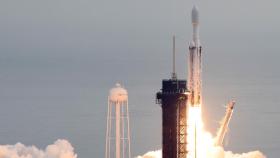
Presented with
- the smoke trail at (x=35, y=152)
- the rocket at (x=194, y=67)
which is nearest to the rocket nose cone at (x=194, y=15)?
the rocket at (x=194, y=67)

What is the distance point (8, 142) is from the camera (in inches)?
5276

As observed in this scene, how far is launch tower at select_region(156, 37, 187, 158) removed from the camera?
74875 millimetres

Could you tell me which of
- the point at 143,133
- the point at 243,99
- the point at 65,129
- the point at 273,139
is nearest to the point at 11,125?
the point at 65,129

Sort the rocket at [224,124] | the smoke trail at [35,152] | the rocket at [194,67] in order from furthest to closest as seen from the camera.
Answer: the smoke trail at [35,152]
the rocket at [224,124]
the rocket at [194,67]

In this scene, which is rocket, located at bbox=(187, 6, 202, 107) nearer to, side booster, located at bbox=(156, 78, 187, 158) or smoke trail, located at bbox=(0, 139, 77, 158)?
side booster, located at bbox=(156, 78, 187, 158)

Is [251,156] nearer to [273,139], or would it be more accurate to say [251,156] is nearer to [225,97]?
[273,139]

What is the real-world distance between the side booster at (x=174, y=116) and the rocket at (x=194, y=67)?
4.07 feet

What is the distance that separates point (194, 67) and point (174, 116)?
4.35 meters

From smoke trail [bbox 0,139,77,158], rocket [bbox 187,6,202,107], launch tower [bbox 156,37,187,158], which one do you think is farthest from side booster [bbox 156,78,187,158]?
smoke trail [bbox 0,139,77,158]

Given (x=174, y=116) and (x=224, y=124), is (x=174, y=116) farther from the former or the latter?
(x=224, y=124)

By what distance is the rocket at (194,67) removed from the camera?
76000mm

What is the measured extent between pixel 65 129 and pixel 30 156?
6622cm

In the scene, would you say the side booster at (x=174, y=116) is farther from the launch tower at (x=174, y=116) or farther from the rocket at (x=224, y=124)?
the rocket at (x=224, y=124)

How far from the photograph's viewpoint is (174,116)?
74938 millimetres
